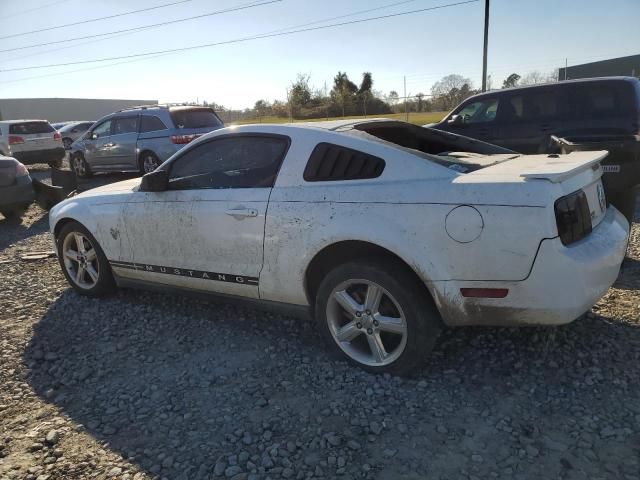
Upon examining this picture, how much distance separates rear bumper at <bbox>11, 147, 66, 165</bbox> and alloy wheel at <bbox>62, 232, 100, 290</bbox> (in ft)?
42.1

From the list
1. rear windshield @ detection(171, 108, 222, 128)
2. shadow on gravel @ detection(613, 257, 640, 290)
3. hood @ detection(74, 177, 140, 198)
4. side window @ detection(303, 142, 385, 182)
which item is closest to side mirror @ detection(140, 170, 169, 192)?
hood @ detection(74, 177, 140, 198)

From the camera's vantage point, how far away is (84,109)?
58.6 m

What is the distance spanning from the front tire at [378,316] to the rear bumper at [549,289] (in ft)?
0.50

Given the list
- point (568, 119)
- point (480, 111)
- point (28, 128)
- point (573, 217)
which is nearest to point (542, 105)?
point (568, 119)

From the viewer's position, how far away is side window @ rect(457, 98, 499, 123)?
7.84 metres

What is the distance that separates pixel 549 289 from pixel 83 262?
4083mm

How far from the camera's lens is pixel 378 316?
3064 millimetres

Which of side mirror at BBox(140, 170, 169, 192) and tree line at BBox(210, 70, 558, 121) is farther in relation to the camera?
tree line at BBox(210, 70, 558, 121)

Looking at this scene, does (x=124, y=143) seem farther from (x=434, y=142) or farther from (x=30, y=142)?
(x=434, y=142)

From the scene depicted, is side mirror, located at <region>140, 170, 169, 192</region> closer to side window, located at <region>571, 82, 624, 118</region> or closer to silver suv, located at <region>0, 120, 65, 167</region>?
side window, located at <region>571, 82, 624, 118</region>

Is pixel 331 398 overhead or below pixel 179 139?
below

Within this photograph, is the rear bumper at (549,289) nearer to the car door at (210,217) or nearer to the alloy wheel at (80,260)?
the car door at (210,217)

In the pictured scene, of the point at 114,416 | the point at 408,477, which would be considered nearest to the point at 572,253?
the point at 408,477

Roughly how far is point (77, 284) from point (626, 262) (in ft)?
17.4
